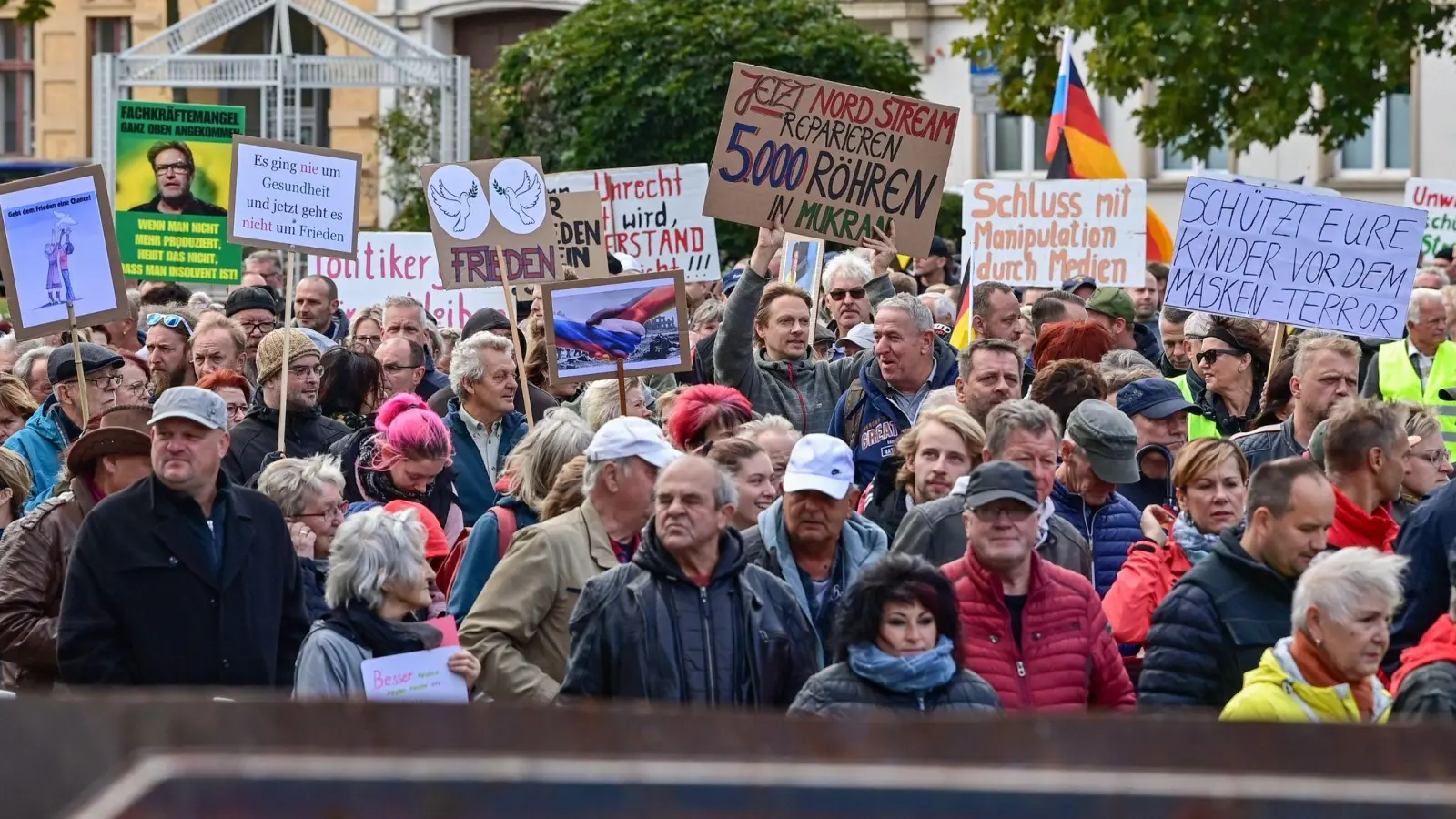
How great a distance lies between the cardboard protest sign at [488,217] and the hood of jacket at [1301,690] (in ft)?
20.9

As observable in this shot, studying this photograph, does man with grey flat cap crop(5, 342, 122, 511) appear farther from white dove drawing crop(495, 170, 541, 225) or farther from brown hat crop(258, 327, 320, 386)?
white dove drawing crop(495, 170, 541, 225)

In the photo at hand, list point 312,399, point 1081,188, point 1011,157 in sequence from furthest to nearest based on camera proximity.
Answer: point 1011,157, point 1081,188, point 312,399

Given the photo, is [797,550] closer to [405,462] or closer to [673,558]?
[673,558]

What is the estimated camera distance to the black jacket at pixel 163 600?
5.11 meters

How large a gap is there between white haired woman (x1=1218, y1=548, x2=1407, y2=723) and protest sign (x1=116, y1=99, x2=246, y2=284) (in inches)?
372

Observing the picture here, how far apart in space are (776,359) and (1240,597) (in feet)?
12.3

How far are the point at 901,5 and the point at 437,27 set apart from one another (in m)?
7.15

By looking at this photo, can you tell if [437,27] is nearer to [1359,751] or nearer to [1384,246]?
[1384,246]

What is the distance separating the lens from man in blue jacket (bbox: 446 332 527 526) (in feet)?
25.2

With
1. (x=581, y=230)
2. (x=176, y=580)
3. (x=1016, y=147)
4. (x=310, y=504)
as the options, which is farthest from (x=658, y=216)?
(x=1016, y=147)

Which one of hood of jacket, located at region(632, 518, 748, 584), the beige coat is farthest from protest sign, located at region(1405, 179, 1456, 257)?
hood of jacket, located at region(632, 518, 748, 584)

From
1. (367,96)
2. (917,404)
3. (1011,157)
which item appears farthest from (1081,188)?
(367,96)

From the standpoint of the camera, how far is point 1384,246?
9.10 m

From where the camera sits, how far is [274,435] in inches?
321
